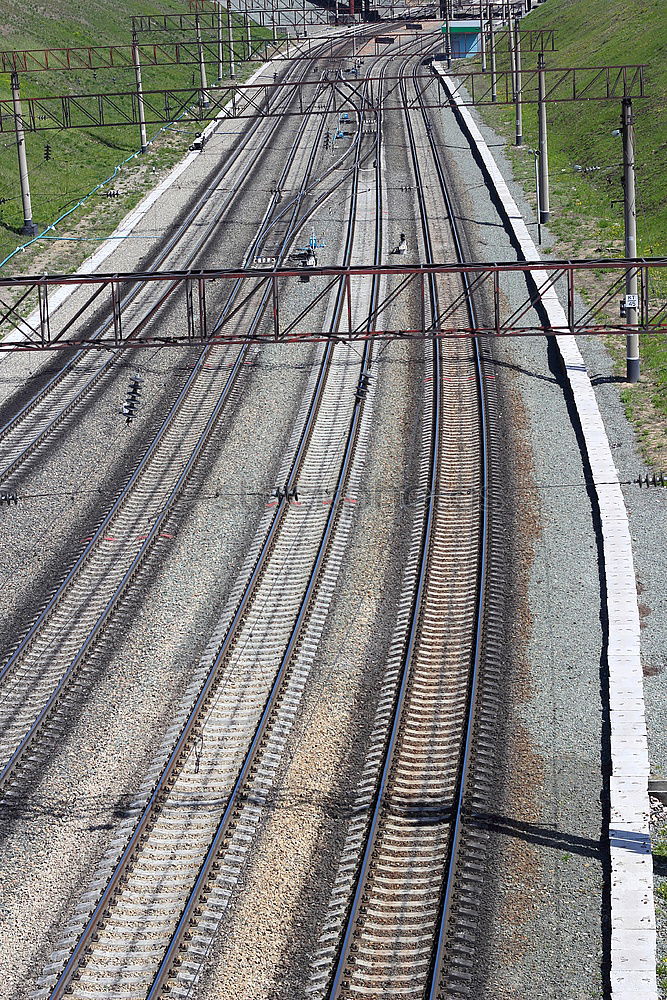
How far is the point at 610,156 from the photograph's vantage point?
179 feet

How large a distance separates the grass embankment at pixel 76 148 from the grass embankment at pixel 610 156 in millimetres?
16368

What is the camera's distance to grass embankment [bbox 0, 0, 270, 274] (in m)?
49.1

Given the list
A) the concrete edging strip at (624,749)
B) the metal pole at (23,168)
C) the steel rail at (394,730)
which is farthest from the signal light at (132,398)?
A: the metal pole at (23,168)

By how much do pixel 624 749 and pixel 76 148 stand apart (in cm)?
4917

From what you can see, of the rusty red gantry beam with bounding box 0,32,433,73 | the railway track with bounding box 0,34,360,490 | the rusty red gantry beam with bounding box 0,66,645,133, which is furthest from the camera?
the rusty red gantry beam with bounding box 0,32,433,73

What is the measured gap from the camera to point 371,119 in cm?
7000

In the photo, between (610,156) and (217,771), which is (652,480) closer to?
(217,771)

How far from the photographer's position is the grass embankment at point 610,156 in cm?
3406

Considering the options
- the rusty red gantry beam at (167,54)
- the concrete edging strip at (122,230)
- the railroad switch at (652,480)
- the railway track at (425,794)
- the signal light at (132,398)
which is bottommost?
the railway track at (425,794)

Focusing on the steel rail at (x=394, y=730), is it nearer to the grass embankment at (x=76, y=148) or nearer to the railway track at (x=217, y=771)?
the railway track at (x=217, y=771)

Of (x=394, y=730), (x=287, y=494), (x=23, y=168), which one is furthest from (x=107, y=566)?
(x=23, y=168)

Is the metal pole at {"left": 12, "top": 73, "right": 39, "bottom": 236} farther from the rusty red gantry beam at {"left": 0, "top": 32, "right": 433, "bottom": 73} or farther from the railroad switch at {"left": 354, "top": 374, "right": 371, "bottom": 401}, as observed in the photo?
the rusty red gantry beam at {"left": 0, "top": 32, "right": 433, "bottom": 73}

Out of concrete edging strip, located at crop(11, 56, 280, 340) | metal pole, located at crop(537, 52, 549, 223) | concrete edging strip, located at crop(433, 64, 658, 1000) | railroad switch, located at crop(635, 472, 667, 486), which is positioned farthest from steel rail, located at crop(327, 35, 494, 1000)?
metal pole, located at crop(537, 52, 549, 223)

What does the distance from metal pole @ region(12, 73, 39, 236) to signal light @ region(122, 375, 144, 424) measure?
1388cm
